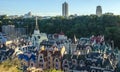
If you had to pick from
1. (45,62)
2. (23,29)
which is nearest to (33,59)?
(45,62)

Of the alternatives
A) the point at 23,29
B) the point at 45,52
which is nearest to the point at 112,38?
the point at 45,52

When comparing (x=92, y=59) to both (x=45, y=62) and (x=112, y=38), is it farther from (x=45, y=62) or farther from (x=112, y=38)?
(x=112, y=38)

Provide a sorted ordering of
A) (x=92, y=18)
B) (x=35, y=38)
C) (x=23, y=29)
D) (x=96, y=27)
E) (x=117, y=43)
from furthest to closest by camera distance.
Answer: (x=23, y=29), (x=92, y=18), (x=96, y=27), (x=117, y=43), (x=35, y=38)

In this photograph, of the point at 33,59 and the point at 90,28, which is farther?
the point at 90,28

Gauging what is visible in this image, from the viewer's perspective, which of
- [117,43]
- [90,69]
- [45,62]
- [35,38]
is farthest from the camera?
[117,43]

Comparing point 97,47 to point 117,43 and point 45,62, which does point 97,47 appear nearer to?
point 45,62

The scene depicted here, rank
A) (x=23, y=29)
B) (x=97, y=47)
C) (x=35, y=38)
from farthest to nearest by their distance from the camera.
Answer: (x=23, y=29) → (x=35, y=38) → (x=97, y=47)

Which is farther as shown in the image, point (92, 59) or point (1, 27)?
point (1, 27)

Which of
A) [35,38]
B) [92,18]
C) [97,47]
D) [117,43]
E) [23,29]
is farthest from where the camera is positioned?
[23,29]
